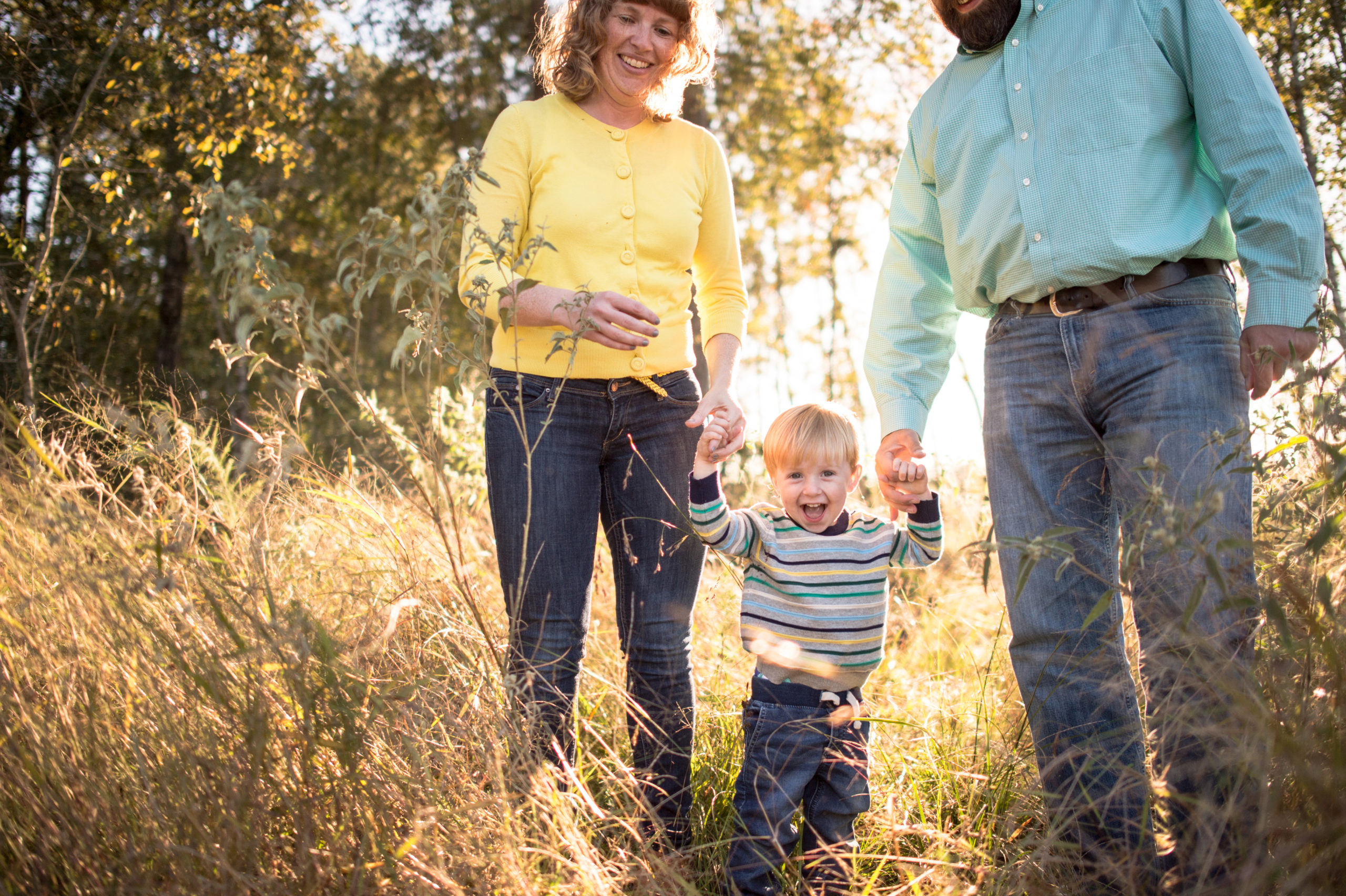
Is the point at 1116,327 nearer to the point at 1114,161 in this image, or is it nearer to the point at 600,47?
the point at 1114,161

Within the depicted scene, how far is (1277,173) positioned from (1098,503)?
2.44 feet

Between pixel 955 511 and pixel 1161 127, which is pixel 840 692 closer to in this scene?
pixel 1161 127

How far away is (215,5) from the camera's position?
23.4ft

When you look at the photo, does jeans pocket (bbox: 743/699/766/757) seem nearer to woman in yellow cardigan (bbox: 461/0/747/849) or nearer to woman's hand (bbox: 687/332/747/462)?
woman in yellow cardigan (bbox: 461/0/747/849)

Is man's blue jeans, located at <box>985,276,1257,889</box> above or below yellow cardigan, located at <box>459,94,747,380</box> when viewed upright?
below

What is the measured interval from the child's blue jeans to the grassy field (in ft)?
0.35

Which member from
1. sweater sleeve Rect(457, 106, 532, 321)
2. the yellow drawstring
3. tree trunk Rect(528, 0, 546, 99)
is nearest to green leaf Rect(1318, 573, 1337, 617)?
the yellow drawstring

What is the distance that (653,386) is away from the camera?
7.32 feet

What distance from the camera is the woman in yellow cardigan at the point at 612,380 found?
7.00ft

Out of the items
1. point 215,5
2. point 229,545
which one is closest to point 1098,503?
point 229,545

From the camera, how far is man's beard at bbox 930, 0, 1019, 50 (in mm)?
2105

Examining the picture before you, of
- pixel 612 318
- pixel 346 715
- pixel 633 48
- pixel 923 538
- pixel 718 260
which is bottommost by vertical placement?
pixel 346 715

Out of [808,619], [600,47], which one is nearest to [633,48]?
[600,47]

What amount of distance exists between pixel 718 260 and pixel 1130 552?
4.85 ft
